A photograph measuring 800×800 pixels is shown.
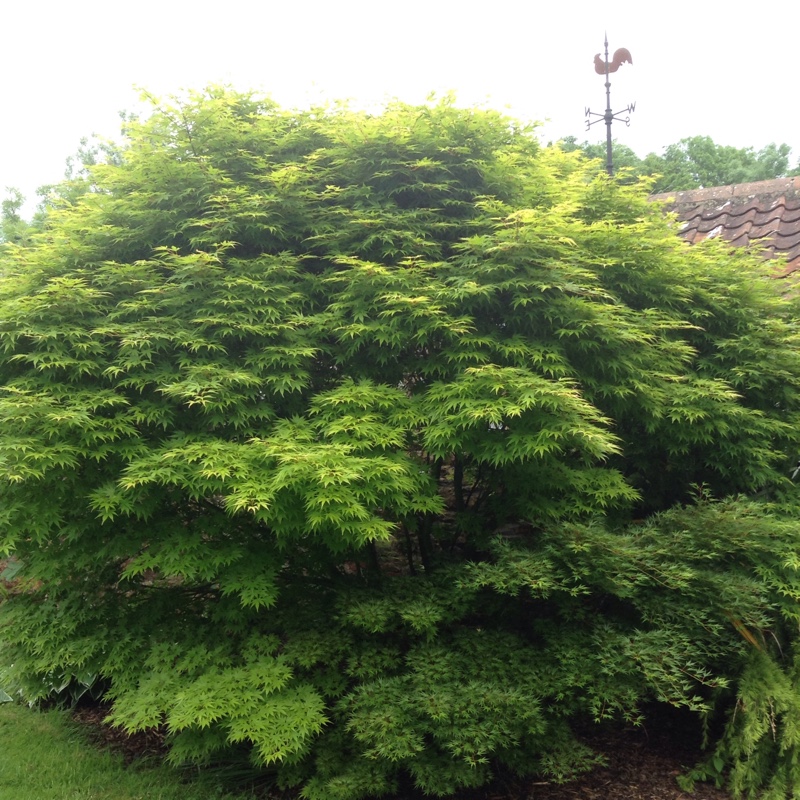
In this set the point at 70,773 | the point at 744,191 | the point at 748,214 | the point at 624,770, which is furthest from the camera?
the point at 744,191

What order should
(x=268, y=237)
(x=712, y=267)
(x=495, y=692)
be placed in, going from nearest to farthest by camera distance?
(x=495, y=692)
(x=268, y=237)
(x=712, y=267)

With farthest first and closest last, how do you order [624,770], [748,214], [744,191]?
1. [744,191]
2. [748,214]
3. [624,770]

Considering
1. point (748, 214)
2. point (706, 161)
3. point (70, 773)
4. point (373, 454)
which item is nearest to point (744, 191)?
point (748, 214)

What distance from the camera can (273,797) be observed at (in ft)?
13.5

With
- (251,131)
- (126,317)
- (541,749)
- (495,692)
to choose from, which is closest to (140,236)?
(126,317)

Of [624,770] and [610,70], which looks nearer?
[624,770]

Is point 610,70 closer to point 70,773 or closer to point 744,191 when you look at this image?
point 744,191

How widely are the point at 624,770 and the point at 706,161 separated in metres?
37.7

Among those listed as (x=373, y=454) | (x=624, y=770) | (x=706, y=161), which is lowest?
(x=624, y=770)

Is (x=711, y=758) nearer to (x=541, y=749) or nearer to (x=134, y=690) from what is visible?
(x=541, y=749)

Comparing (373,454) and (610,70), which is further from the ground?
(610,70)

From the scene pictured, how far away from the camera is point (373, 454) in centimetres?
378

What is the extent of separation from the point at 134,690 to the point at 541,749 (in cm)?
253

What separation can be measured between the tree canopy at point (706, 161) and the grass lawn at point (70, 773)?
33.1 metres
